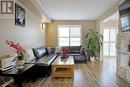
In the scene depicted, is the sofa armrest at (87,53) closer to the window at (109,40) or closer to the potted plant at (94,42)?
the potted plant at (94,42)

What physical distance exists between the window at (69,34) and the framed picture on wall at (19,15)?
199 inches

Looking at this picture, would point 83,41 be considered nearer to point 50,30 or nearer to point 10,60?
point 50,30

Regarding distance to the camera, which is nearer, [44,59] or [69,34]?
[44,59]

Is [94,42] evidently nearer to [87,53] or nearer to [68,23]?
[87,53]

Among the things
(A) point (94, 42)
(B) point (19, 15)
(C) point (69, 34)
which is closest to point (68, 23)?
(C) point (69, 34)

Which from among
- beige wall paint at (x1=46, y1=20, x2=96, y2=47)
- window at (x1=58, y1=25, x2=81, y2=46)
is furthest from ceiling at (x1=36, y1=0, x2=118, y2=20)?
window at (x1=58, y1=25, x2=81, y2=46)

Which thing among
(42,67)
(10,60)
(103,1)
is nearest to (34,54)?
(42,67)

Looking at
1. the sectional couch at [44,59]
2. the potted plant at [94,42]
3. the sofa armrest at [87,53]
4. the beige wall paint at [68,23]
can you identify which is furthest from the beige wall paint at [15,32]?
the potted plant at [94,42]

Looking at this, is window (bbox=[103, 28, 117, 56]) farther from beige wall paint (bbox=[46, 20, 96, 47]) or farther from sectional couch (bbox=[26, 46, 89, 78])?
sectional couch (bbox=[26, 46, 89, 78])

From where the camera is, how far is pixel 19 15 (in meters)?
4.95

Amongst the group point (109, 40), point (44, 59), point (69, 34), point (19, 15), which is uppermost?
point (19, 15)

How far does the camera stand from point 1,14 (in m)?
3.85

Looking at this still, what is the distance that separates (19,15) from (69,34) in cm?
559

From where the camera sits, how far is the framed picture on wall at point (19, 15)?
4723mm
